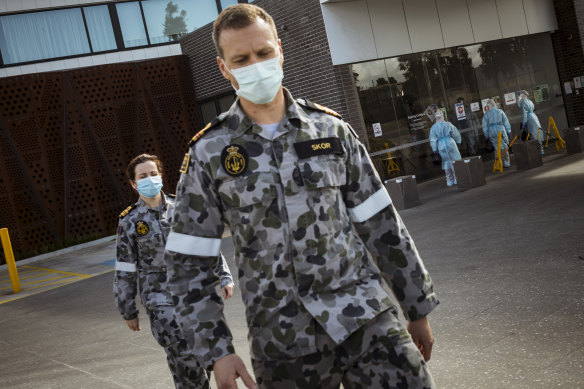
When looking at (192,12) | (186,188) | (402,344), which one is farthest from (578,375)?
(192,12)

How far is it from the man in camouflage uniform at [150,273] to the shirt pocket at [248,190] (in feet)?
7.70

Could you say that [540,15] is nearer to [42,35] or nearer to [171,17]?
[171,17]

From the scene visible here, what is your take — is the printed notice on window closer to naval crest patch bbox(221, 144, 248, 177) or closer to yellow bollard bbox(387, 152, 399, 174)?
yellow bollard bbox(387, 152, 399, 174)

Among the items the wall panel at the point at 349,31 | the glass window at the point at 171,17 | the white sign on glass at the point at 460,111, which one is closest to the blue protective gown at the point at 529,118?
the white sign on glass at the point at 460,111

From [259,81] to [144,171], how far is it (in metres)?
3.16

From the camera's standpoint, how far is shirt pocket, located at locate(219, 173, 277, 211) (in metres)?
2.52

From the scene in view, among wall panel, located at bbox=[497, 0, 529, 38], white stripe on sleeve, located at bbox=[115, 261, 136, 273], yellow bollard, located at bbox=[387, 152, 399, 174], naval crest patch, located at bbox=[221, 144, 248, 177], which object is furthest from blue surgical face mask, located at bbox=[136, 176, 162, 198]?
wall panel, located at bbox=[497, 0, 529, 38]

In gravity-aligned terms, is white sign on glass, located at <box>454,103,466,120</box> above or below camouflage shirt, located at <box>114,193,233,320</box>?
above

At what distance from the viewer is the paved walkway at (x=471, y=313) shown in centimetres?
504

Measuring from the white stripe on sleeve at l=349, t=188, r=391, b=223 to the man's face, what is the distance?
68cm

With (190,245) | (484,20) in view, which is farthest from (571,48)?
(190,245)

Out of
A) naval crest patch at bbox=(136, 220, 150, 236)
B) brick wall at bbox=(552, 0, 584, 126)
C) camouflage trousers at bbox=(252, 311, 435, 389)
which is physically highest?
brick wall at bbox=(552, 0, 584, 126)

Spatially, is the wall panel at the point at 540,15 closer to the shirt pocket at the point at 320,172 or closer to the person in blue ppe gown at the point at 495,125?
the person in blue ppe gown at the point at 495,125

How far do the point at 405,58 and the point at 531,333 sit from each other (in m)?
13.8
